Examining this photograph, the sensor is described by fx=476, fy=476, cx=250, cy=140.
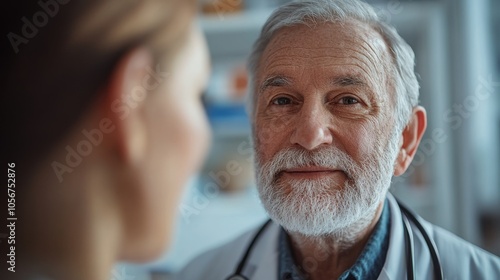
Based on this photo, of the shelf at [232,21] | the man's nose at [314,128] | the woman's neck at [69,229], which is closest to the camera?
the man's nose at [314,128]

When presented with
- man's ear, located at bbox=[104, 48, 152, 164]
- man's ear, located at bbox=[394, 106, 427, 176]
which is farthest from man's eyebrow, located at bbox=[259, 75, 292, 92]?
man's ear, located at bbox=[104, 48, 152, 164]

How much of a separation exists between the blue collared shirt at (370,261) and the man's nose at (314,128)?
0.45ft

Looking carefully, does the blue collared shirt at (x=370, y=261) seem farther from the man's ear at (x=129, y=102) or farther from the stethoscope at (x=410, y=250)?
the man's ear at (x=129, y=102)

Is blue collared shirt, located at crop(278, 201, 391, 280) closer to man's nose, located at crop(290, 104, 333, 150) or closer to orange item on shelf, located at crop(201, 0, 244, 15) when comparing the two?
man's nose, located at crop(290, 104, 333, 150)

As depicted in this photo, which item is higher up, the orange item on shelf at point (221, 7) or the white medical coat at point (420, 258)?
the orange item on shelf at point (221, 7)

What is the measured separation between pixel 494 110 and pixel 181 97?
58cm

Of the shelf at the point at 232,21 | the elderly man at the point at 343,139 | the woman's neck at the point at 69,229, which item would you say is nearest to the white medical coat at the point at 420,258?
the elderly man at the point at 343,139

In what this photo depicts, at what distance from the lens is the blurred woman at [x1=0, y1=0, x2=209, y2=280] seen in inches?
30.0

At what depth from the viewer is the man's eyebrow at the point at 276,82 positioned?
50cm

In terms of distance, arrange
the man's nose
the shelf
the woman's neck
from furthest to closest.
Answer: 1. the shelf
2. the woman's neck
3. the man's nose

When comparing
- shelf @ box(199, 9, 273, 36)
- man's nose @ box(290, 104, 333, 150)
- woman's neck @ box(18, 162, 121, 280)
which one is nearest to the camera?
man's nose @ box(290, 104, 333, 150)

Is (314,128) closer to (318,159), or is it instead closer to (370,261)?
(318,159)

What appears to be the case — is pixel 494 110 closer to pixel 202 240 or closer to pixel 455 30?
pixel 455 30

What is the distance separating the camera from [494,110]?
2.82 feet
